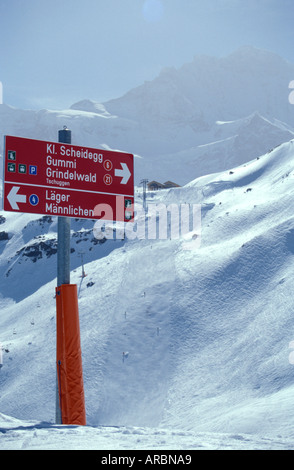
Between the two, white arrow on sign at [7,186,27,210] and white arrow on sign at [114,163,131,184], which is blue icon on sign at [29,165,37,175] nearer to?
white arrow on sign at [7,186,27,210]

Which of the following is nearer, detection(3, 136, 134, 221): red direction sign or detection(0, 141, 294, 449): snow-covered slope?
detection(3, 136, 134, 221): red direction sign

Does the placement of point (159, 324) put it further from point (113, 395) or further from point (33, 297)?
point (33, 297)

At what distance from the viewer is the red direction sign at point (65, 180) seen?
41.1 ft

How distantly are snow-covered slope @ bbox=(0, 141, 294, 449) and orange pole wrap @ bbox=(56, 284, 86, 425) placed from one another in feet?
31.8

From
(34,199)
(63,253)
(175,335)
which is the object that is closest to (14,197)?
(34,199)

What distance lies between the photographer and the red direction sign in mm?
12539

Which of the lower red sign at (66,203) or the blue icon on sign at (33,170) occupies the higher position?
the blue icon on sign at (33,170)

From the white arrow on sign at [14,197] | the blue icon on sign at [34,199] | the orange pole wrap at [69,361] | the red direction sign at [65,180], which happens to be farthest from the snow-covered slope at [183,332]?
the white arrow on sign at [14,197]

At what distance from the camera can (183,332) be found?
42625mm

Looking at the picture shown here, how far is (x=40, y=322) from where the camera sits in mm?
54594

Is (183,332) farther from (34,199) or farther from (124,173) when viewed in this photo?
(34,199)

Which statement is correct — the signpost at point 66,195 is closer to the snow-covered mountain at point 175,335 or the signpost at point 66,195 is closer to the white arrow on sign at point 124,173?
the white arrow on sign at point 124,173

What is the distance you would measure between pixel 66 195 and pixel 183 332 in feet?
102

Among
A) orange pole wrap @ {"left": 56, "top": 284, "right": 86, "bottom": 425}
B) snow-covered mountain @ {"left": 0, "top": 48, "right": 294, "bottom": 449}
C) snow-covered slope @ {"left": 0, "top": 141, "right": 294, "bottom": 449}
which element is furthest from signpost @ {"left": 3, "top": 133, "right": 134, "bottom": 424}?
snow-covered slope @ {"left": 0, "top": 141, "right": 294, "bottom": 449}
